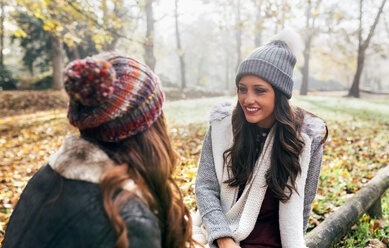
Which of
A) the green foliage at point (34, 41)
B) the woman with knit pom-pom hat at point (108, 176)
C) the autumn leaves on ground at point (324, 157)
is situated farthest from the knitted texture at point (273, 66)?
the green foliage at point (34, 41)

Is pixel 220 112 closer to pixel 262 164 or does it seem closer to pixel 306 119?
pixel 262 164

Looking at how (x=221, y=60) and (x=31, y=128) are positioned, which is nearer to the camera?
(x=31, y=128)

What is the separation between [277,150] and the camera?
2309 mm

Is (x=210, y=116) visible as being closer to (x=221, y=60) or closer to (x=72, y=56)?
(x=72, y=56)

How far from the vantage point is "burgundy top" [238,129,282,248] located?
2.16m

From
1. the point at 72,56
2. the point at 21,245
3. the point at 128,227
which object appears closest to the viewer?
the point at 128,227

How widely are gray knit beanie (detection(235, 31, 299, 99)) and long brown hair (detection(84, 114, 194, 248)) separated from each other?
1.18m

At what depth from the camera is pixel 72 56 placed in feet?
66.7

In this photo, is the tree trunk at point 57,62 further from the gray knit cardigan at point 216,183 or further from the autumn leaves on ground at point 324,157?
the gray knit cardigan at point 216,183

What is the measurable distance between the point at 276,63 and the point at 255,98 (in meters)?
0.33

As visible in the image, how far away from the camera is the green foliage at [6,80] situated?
17.6 m

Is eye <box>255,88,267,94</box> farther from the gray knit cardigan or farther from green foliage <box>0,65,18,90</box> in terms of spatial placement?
green foliage <box>0,65,18,90</box>

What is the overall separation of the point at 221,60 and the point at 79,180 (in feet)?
152

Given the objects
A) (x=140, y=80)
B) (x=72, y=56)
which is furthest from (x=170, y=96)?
(x=140, y=80)
